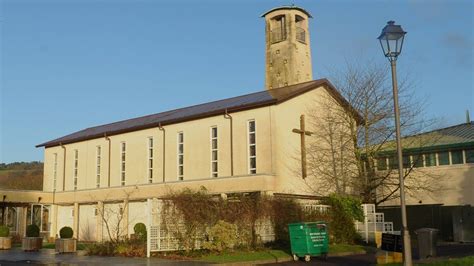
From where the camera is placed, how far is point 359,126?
33656 millimetres

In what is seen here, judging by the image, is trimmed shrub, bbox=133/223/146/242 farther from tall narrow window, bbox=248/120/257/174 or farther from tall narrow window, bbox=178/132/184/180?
tall narrow window, bbox=178/132/184/180

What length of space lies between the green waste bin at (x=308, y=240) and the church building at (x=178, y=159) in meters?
7.82

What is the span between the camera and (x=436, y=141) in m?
36.0

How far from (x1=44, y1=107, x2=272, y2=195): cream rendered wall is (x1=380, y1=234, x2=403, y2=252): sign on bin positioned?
606 inches

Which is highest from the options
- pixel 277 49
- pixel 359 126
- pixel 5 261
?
pixel 277 49

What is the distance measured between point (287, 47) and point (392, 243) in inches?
1559

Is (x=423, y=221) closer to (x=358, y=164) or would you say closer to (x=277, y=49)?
(x=358, y=164)

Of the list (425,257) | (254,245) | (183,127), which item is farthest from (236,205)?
(183,127)

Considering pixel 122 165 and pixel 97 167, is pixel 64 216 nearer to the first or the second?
pixel 97 167

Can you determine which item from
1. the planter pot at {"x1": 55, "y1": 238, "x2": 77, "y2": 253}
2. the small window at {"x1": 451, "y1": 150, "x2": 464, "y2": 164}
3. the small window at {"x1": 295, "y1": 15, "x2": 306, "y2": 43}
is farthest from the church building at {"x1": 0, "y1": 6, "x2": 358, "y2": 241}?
the small window at {"x1": 295, "y1": 15, "x2": 306, "y2": 43}

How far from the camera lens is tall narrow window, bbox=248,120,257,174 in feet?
99.3

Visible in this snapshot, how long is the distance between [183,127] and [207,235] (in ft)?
45.3

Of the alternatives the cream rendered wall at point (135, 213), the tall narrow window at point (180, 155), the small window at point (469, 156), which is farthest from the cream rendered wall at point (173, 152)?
the small window at point (469, 156)

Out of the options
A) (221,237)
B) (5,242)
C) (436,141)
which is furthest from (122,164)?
(436,141)
